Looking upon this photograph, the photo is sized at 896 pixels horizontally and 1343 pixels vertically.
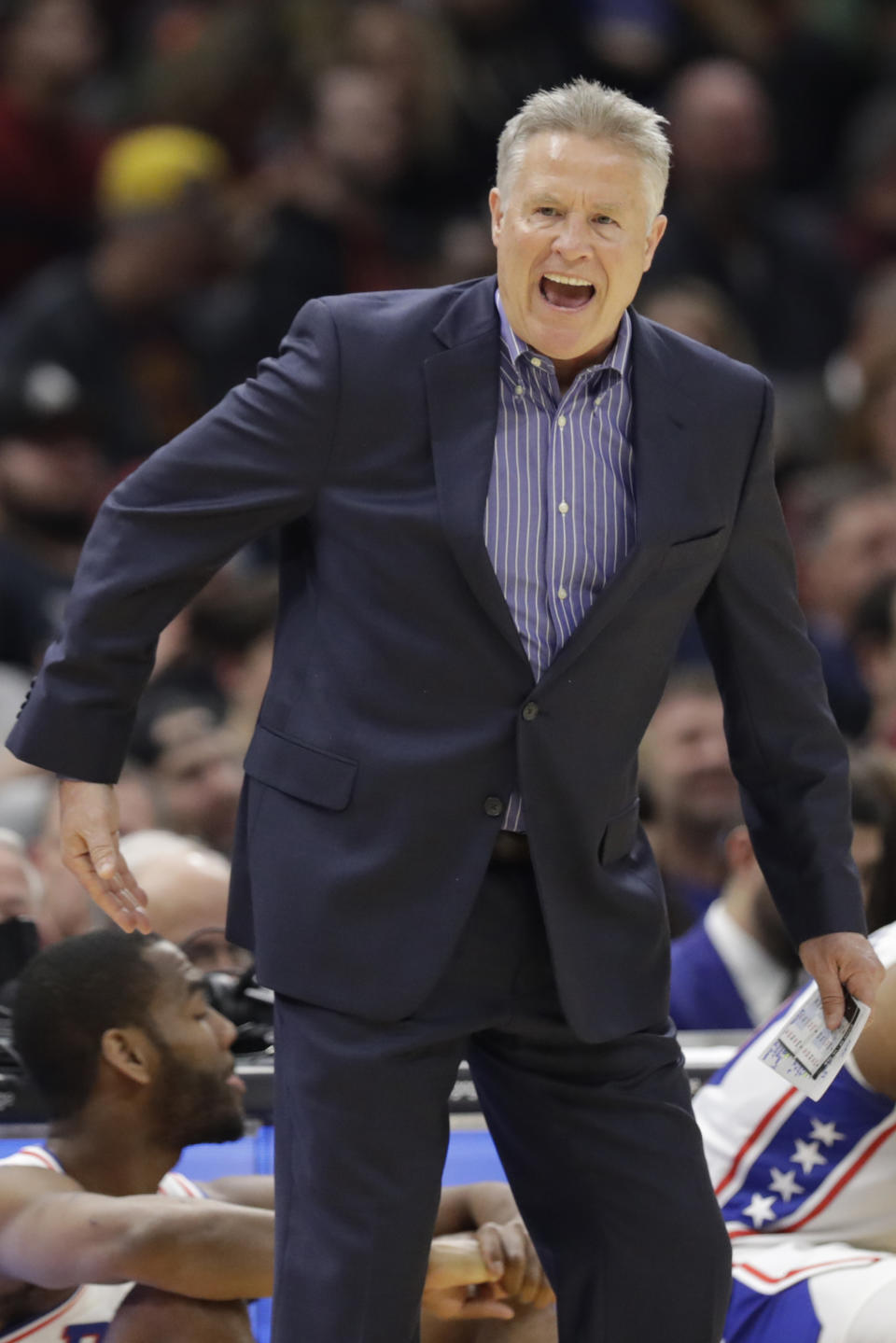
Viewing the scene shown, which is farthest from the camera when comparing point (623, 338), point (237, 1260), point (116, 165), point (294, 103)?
point (294, 103)

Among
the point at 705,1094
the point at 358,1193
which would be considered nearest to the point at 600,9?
the point at 705,1094

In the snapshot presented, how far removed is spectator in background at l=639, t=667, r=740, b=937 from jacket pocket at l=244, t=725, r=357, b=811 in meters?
2.39

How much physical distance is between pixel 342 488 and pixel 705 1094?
1134mm

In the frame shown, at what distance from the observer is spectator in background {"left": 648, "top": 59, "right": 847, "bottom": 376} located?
6566 millimetres

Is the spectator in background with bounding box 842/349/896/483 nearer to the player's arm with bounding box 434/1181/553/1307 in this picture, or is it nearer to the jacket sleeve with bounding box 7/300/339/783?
the player's arm with bounding box 434/1181/553/1307

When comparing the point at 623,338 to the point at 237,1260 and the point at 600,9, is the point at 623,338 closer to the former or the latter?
the point at 237,1260

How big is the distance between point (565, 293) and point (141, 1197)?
1193mm

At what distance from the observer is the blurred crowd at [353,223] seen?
210 inches

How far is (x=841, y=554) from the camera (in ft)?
18.1

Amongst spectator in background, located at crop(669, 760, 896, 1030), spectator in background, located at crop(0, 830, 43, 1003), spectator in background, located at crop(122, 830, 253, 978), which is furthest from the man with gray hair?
spectator in background, located at crop(669, 760, 896, 1030)

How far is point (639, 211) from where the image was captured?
1.89 m

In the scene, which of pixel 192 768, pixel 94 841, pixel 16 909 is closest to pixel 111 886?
pixel 94 841

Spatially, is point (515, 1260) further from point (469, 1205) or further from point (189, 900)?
point (189, 900)

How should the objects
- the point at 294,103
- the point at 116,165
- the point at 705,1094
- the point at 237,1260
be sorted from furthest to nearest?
the point at 294,103 → the point at 116,165 → the point at 705,1094 → the point at 237,1260
